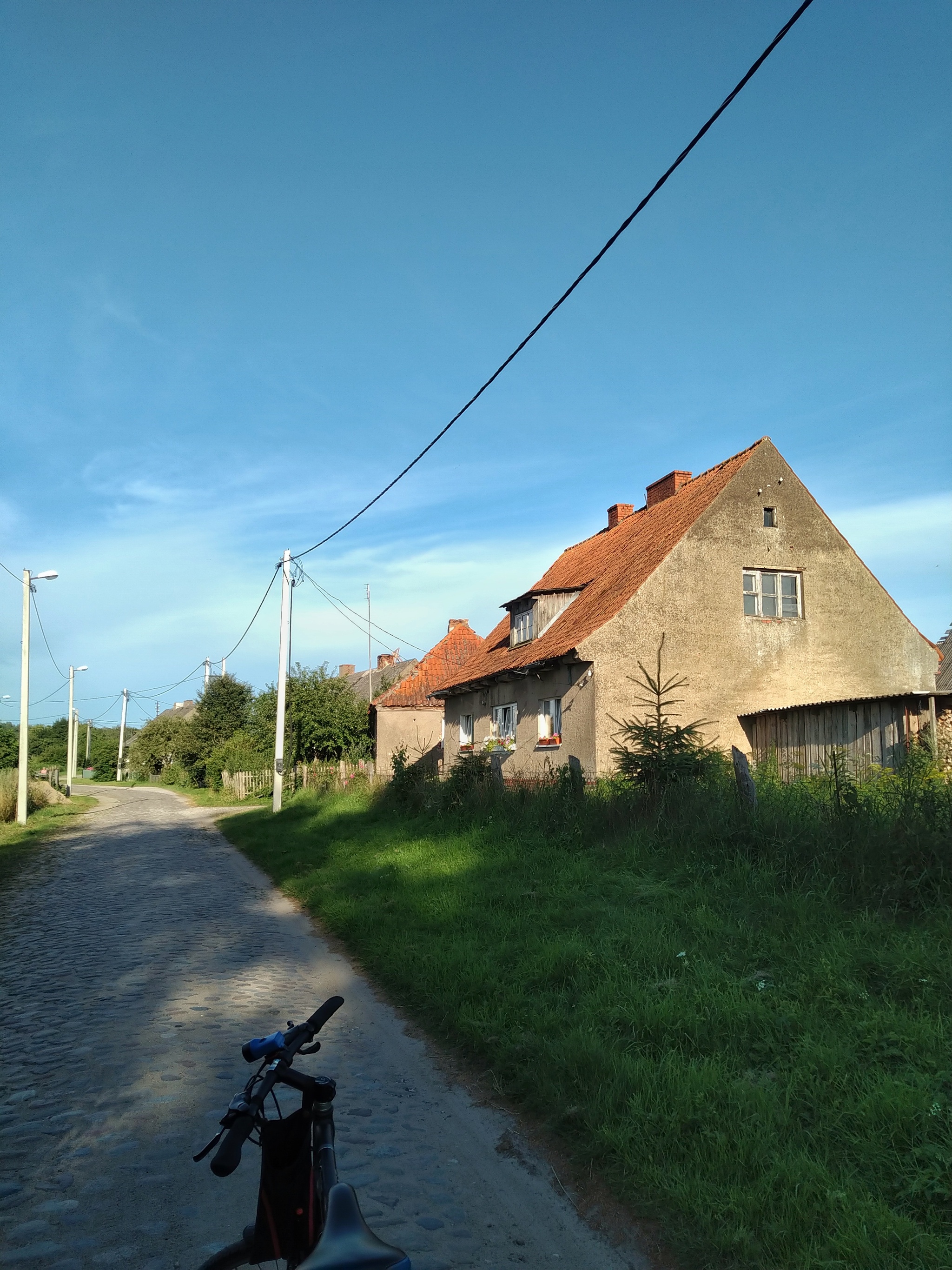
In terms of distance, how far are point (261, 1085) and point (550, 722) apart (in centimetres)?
1990

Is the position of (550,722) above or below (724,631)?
below

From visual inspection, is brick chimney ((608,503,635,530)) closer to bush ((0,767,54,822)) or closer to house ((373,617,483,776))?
house ((373,617,483,776))

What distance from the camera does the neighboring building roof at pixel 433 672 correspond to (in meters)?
35.4

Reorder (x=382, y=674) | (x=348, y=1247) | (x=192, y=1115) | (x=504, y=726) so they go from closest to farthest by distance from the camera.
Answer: (x=348, y=1247)
(x=192, y=1115)
(x=504, y=726)
(x=382, y=674)

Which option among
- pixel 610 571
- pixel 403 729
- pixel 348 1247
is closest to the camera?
pixel 348 1247

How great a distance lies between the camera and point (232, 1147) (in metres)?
2.04

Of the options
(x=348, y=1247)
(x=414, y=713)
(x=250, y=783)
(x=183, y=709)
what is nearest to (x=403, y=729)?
(x=414, y=713)

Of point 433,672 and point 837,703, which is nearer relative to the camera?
point 837,703

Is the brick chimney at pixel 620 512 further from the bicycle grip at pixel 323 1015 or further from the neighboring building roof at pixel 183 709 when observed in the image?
the neighboring building roof at pixel 183 709

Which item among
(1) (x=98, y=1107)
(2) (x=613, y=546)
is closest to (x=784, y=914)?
(1) (x=98, y=1107)

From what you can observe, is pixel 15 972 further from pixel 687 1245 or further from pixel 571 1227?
pixel 687 1245

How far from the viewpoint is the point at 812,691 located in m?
21.5

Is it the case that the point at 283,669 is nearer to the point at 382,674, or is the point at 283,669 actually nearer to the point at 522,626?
→ the point at 522,626


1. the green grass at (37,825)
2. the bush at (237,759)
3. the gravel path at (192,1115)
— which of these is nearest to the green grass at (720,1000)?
the gravel path at (192,1115)
